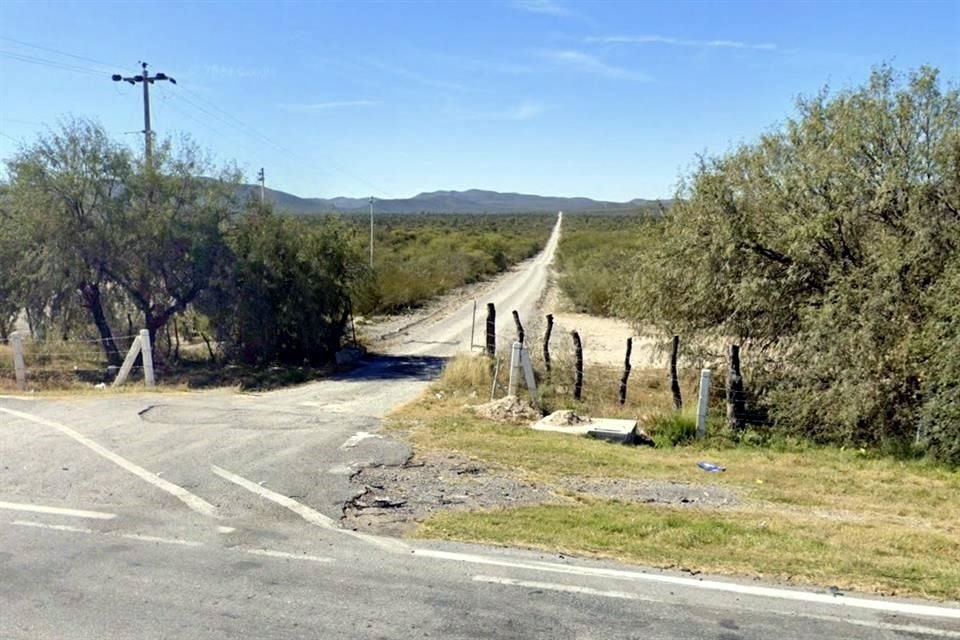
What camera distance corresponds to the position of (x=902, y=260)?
1041 cm

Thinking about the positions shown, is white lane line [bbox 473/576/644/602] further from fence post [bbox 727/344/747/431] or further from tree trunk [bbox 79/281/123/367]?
tree trunk [bbox 79/281/123/367]

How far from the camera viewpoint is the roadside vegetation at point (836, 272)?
10000 mm

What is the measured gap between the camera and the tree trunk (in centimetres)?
1781

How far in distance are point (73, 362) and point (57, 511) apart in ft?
44.9

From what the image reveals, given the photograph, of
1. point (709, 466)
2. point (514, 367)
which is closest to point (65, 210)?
point (514, 367)

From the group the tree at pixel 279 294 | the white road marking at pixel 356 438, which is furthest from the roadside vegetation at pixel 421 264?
the white road marking at pixel 356 438

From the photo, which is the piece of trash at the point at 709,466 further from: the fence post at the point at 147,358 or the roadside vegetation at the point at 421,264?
the roadside vegetation at the point at 421,264

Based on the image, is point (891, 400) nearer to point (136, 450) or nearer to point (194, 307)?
point (136, 450)

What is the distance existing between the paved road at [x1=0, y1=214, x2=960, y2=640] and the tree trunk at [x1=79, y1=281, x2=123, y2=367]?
34.0 ft

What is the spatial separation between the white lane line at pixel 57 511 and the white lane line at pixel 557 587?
11.3 ft

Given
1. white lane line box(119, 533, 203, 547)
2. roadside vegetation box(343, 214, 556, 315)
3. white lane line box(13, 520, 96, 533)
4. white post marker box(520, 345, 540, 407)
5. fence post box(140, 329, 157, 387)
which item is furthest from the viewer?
roadside vegetation box(343, 214, 556, 315)

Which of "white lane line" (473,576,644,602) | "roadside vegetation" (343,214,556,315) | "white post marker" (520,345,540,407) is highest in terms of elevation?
"roadside vegetation" (343,214,556,315)

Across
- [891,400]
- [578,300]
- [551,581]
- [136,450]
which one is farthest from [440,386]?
[578,300]

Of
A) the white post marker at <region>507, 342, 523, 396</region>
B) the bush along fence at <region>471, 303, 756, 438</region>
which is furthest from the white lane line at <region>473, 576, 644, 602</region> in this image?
the white post marker at <region>507, 342, 523, 396</region>
